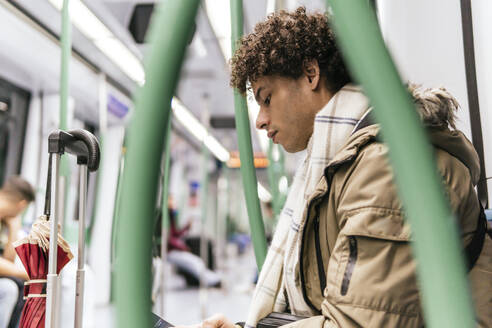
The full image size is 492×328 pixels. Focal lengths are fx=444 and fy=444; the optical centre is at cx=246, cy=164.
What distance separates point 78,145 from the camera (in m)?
1.13

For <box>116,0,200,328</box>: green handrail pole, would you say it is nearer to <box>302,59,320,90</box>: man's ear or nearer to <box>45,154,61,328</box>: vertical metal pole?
<box>45,154,61,328</box>: vertical metal pole

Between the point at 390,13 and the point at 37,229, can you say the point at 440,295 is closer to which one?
the point at 37,229

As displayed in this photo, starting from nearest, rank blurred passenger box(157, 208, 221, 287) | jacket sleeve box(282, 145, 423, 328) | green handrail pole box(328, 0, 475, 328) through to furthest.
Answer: green handrail pole box(328, 0, 475, 328)
jacket sleeve box(282, 145, 423, 328)
blurred passenger box(157, 208, 221, 287)

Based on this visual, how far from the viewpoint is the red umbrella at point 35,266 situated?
107cm

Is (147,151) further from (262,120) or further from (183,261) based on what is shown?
(183,261)

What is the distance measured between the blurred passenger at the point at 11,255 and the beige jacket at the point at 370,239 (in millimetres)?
1873

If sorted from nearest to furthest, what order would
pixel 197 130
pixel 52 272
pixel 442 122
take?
pixel 442 122, pixel 52 272, pixel 197 130

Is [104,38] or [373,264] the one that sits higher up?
[104,38]

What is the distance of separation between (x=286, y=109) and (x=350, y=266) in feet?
1.81

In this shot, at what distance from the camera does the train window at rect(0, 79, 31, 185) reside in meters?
4.64

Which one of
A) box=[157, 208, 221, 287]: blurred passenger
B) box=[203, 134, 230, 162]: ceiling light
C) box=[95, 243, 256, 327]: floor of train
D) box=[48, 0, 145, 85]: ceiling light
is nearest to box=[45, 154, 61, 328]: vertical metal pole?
box=[48, 0, 145, 85]: ceiling light

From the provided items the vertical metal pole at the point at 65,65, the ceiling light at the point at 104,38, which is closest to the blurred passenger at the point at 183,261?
the ceiling light at the point at 104,38

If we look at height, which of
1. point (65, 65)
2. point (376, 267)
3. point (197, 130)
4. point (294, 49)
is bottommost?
point (376, 267)

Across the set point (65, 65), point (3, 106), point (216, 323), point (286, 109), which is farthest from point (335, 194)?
point (3, 106)
